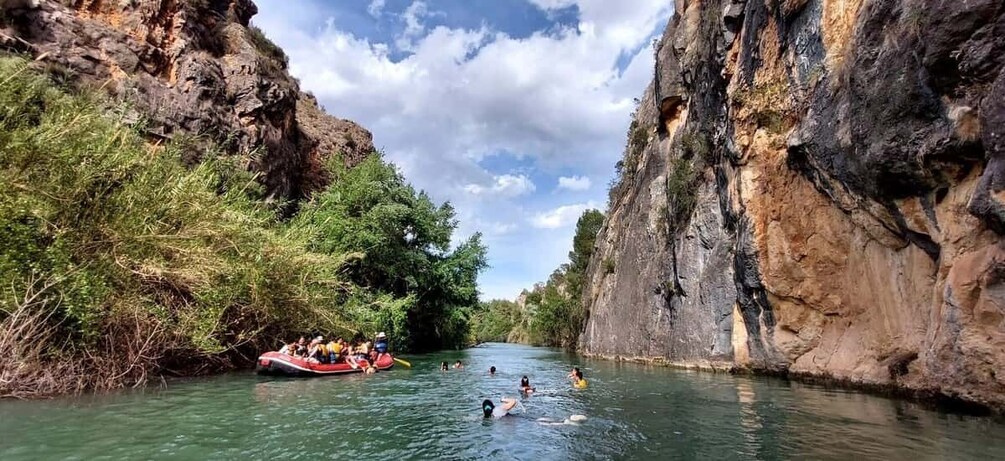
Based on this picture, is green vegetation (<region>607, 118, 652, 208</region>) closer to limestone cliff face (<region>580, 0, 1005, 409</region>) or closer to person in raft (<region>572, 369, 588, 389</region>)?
limestone cliff face (<region>580, 0, 1005, 409</region>)

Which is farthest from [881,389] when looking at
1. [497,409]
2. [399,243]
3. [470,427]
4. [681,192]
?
[399,243]

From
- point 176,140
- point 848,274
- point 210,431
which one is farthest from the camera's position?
point 176,140

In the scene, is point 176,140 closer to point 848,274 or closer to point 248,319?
point 248,319

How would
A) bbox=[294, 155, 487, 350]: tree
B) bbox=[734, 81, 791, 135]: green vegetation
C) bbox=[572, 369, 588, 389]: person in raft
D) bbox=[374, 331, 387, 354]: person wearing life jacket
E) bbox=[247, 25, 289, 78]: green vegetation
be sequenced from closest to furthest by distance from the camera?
bbox=[572, 369, 588, 389]: person in raft, bbox=[734, 81, 791, 135]: green vegetation, bbox=[374, 331, 387, 354]: person wearing life jacket, bbox=[294, 155, 487, 350]: tree, bbox=[247, 25, 289, 78]: green vegetation

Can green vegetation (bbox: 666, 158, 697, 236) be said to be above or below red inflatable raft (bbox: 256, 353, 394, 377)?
above

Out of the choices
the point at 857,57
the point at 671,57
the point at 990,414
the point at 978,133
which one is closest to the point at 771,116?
the point at 857,57

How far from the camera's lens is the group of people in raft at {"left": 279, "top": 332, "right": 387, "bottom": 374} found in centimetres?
1859

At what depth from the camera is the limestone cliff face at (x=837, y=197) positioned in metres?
9.84

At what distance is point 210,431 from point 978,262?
13283mm

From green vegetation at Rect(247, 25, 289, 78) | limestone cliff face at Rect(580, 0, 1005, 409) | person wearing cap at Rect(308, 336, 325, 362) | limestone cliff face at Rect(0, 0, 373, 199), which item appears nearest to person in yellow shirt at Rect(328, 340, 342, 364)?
person wearing cap at Rect(308, 336, 325, 362)

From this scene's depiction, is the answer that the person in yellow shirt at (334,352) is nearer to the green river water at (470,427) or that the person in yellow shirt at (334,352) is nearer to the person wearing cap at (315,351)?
the person wearing cap at (315,351)

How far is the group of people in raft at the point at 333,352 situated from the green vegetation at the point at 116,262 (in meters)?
1.20

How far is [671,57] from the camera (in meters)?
30.9

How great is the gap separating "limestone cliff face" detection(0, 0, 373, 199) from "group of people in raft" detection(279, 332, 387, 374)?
9330mm
